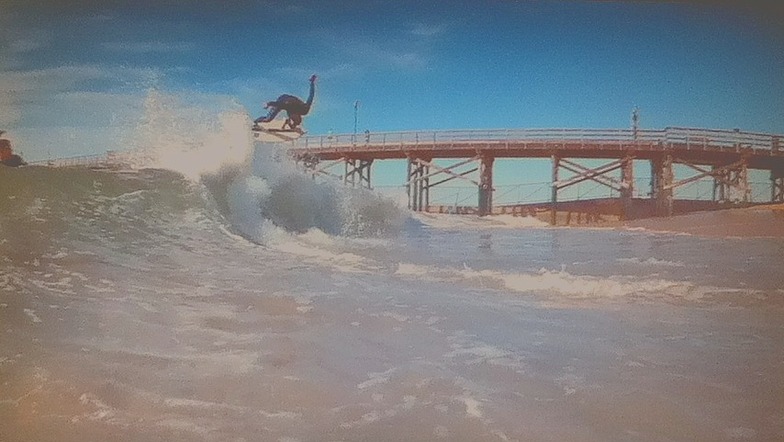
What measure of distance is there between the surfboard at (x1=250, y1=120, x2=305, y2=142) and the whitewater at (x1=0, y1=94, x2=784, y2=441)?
0.19 ft

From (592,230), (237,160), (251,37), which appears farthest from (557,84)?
(237,160)

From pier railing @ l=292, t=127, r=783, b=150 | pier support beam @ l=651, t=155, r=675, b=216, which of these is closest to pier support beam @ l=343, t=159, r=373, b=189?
pier railing @ l=292, t=127, r=783, b=150

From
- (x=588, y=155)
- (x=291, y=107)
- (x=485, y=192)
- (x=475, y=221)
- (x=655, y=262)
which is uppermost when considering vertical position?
(x=291, y=107)

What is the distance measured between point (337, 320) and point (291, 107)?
759 millimetres

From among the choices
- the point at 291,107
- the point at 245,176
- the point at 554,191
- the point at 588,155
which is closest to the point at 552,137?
the point at 588,155

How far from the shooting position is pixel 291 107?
2182mm

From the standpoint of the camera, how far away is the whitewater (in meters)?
1.40

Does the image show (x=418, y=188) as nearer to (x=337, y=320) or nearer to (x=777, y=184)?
(x=337, y=320)

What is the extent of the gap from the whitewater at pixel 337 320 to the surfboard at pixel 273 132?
6 centimetres

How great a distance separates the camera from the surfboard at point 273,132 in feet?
7.47

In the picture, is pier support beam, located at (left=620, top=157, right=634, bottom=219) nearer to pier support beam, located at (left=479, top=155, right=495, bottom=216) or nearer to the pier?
the pier

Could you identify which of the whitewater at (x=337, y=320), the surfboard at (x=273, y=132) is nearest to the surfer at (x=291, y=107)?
the surfboard at (x=273, y=132)

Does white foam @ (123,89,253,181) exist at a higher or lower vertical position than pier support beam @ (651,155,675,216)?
higher

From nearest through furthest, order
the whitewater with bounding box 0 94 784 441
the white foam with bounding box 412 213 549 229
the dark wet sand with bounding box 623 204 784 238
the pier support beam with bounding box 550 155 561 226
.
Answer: the whitewater with bounding box 0 94 784 441 < the dark wet sand with bounding box 623 204 784 238 < the pier support beam with bounding box 550 155 561 226 < the white foam with bounding box 412 213 549 229
